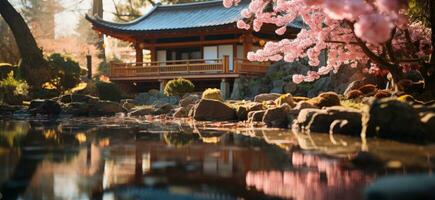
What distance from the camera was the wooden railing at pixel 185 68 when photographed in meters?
32.7

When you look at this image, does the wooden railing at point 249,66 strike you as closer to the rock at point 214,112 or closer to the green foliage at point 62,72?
the green foliage at point 62,72

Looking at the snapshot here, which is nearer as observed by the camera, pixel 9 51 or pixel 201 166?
pixel 201 166

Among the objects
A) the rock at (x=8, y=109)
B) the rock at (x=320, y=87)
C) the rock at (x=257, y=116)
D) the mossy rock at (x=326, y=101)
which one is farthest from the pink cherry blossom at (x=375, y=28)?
the rock at (x=8, y=109)

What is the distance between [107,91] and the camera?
32.1 metres

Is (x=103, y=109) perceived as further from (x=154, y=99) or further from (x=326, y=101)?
(x=326, y=101)

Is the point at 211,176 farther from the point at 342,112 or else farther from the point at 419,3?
the point at 419,3

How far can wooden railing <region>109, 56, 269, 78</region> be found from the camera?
32688mm

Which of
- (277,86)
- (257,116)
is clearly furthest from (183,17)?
(257,116)

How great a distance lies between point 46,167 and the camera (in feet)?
28.4

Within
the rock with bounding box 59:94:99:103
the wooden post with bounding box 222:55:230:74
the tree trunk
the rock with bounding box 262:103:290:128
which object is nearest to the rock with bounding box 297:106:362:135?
the rock with bounding box 262:103:290:128

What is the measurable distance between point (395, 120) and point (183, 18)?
93.1ft

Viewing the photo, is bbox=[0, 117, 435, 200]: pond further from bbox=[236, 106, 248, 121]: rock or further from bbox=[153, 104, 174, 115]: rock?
bbox=[153, 104, 174, 115]: rock

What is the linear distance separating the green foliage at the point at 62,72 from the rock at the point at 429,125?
2597cm

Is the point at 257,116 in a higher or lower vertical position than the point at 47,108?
lower
